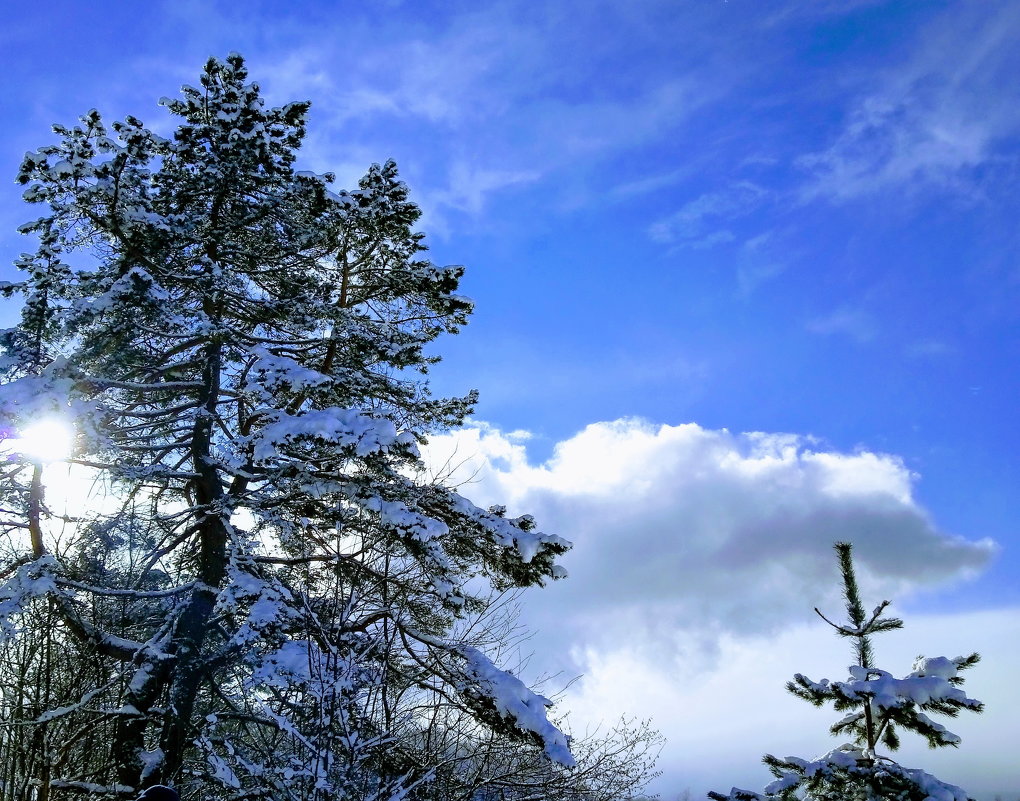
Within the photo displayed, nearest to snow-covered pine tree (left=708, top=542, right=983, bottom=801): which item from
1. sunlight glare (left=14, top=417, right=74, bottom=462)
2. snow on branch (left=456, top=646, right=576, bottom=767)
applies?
snow on branch (left=456, top=646, right=576, bottom=767)

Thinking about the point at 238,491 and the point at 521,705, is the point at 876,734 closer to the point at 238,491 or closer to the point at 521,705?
the point at 521,705

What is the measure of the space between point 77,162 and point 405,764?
924 centimetres

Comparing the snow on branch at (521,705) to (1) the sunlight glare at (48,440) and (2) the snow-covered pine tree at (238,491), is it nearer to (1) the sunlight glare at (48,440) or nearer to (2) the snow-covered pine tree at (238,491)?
(2) the snow-covered pine tree at (238,491)

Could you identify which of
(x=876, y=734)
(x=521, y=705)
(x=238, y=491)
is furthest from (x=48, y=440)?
(x=876, y=734)

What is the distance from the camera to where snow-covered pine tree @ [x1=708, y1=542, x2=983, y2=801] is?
6.42m

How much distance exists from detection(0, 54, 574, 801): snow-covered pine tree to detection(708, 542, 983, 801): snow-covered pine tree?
2745 mm

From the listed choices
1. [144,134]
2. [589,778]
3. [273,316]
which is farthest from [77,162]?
[589,778]

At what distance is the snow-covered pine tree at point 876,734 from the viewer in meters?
6.42

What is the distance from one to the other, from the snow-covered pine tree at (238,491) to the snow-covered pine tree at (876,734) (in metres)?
2.75

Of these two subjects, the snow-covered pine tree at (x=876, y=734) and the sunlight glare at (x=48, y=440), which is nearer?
the snow-covered pine tree at (x=876, y=734)

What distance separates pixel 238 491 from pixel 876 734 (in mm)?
9338

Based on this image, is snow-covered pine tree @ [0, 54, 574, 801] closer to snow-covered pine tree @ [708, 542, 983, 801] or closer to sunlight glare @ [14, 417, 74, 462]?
sunlight glare @ [14, 417, 74, 462]

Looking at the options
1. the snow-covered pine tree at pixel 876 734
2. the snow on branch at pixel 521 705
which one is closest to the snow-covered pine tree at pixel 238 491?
the snow on branch at pixel 521 705

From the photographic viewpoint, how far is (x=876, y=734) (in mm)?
7191
